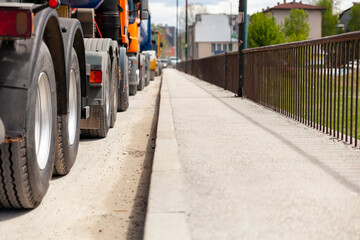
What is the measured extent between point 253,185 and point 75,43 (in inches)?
97.9

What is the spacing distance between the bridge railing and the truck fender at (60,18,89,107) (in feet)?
9.52

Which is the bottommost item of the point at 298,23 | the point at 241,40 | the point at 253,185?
the point at 253,185

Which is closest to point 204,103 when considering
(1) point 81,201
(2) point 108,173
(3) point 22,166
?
(2) point 108,173

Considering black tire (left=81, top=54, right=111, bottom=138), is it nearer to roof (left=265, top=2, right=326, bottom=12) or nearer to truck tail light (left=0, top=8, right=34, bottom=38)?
truck tail light (left=0, top=8, right=34, bottom=38)

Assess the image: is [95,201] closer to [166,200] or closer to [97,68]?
[166,200]

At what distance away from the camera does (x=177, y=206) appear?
3828mm

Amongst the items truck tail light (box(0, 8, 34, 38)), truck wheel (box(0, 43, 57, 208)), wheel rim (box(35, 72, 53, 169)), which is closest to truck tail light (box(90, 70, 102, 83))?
truck wheel (box(0, 43, 57, 208))

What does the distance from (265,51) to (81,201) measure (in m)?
7.53

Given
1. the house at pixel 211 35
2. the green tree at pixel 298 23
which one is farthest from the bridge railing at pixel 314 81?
the house at pixel 211 35

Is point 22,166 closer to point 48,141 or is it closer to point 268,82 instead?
point 48,141

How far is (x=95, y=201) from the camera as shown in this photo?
15.4ft

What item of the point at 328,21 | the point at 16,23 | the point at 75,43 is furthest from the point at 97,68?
the point at 328,21

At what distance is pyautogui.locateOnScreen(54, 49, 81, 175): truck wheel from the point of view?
199 inches

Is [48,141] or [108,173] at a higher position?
[48,141]
